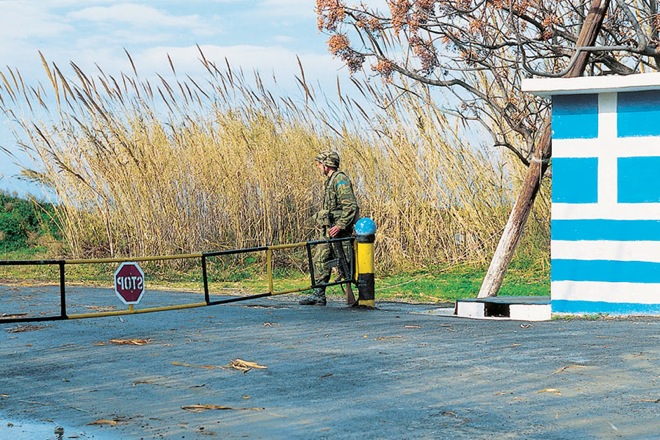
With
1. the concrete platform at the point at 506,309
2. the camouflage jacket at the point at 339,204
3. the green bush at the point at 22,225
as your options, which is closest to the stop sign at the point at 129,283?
the camouflage jacket at the point at 339,204

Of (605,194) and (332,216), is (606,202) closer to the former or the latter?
(605,194)

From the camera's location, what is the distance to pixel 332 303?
1220 cm

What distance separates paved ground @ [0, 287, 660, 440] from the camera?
518 centimetres

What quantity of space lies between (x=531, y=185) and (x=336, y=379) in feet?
16.5

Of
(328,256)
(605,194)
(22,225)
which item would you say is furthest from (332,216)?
(22,225)

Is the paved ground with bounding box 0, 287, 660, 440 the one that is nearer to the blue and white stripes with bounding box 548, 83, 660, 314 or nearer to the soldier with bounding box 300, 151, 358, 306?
the blue and white stripes with bounding box 548, 83, 660, 314

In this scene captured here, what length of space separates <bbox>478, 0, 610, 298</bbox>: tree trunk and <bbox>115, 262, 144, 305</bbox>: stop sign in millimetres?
3888

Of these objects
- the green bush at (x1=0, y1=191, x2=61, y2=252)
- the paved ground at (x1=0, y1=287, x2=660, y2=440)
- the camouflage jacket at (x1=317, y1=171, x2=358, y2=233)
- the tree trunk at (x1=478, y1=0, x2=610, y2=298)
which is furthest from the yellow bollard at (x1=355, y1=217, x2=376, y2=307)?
the green bush at (x1=0, y1=191, x2=61, y2=252)

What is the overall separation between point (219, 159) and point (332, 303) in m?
5.21

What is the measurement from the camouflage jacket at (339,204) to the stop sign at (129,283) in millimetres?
2718

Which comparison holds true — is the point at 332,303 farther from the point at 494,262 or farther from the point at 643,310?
the point at 643,310

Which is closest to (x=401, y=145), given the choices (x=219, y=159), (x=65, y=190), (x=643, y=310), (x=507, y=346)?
(x=219, y=159)

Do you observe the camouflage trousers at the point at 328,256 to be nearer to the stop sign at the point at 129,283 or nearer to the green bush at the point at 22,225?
the stop sign at the point at 129,283

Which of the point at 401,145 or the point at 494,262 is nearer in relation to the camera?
the point at 494,262
